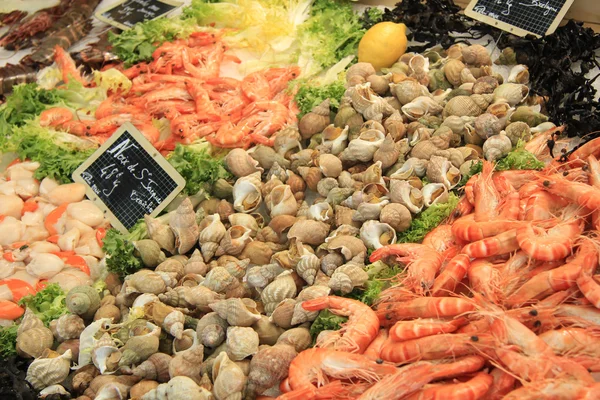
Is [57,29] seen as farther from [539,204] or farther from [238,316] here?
[539,204]

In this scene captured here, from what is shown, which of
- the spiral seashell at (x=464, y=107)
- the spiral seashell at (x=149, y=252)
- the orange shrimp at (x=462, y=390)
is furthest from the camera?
the spiral seashell at (x=464, y=107)

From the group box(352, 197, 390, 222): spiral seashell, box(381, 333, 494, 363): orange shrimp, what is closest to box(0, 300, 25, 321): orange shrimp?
box(352, 197, 390, 222): spiral seashell

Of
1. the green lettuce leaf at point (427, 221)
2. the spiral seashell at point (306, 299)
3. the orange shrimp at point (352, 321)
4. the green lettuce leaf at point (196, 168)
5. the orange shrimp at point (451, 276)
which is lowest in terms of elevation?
the green lettuce leaf at point (196, 168)

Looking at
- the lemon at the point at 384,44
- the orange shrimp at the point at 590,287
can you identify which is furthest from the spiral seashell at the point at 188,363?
the lemon at the point at 384,44

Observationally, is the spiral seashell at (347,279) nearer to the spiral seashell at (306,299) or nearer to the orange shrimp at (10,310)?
the spiral seashell at (306,299)

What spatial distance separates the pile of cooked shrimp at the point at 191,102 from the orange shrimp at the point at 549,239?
1619 mm

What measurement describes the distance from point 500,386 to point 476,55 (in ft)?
7.07

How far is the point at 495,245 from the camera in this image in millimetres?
2088

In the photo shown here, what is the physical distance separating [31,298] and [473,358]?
1979 mm

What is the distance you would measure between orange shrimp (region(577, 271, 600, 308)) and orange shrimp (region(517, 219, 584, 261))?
120 mm

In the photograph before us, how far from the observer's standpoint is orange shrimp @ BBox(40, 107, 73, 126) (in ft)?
11.7

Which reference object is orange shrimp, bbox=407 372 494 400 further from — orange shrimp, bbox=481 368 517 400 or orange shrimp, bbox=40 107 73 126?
orange shrimp, bbox=40 107 73 126

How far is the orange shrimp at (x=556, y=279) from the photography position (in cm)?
187

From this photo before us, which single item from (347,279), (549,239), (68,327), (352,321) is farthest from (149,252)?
(549,239)
